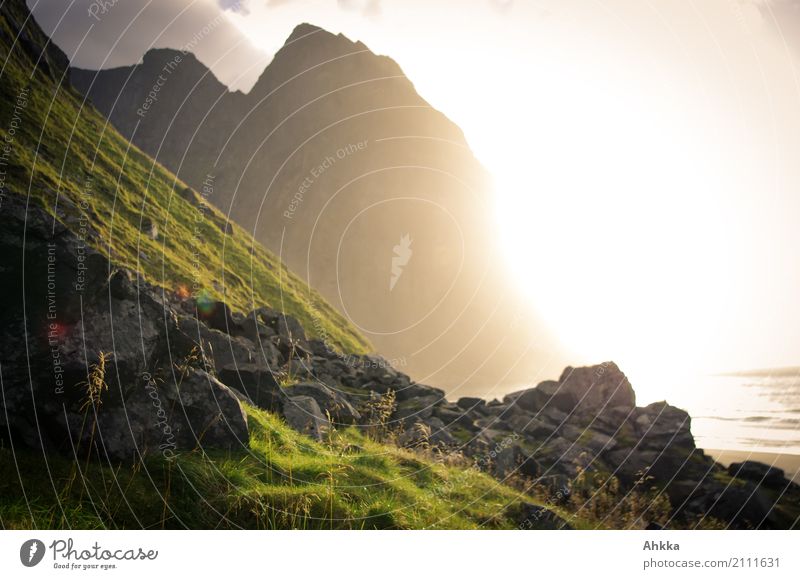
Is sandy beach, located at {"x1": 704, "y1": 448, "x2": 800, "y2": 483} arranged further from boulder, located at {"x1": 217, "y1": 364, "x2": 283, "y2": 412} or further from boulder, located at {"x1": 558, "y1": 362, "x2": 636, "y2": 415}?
boulder, located at {"x1": 217, "y1": 364, "x2": 283, "y2": 412}

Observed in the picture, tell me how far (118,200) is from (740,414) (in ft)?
163

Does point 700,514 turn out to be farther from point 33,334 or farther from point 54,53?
point 54,53

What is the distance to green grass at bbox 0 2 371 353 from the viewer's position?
17359mm

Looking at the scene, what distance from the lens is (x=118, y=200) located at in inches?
1391

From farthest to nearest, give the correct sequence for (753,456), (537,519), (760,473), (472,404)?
(472,404) → (753,456) → (760,473) → (537,519)

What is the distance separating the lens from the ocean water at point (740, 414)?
26.1m

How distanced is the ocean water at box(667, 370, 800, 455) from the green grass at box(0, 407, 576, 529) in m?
17.5

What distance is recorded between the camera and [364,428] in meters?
18.0

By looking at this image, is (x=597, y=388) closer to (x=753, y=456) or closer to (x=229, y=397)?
(x=753, y=456)

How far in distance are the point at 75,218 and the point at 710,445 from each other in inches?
1279

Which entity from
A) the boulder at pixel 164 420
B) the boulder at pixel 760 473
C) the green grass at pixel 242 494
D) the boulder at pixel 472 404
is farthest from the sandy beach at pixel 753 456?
the boulder at pixel 164 420

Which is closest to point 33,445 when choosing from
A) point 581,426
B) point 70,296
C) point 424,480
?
point 70,296

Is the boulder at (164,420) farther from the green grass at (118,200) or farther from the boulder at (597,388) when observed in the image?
the boulder at (597,388)

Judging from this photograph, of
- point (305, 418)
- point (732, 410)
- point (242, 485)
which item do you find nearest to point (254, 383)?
point (305, 418)
